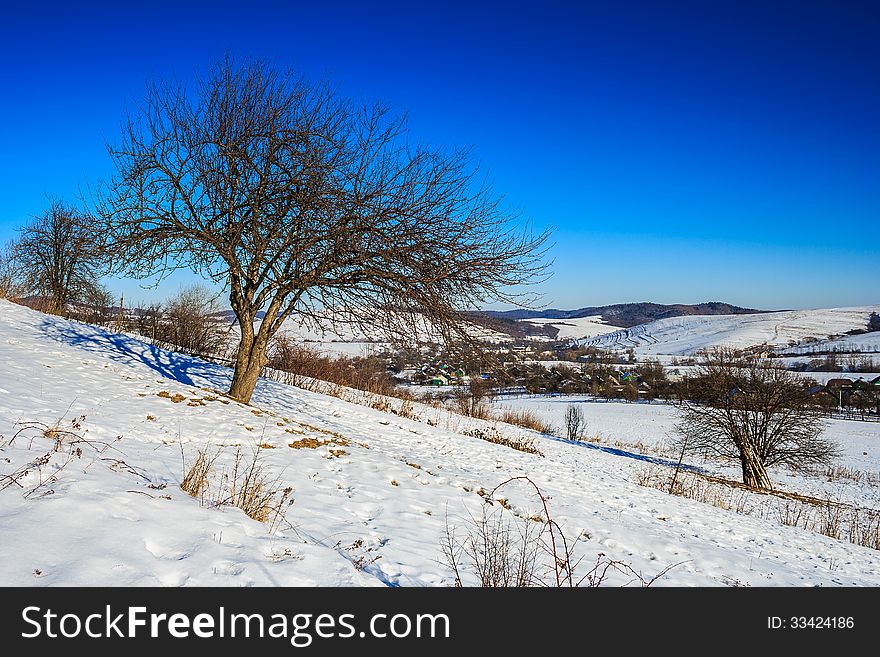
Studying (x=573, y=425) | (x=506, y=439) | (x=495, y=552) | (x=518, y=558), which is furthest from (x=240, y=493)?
(x=573, y=425)

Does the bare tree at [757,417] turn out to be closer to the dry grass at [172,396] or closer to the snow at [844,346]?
the dry grass at [172,396]

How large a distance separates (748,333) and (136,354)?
18693 cm

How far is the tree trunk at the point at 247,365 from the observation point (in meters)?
11.7

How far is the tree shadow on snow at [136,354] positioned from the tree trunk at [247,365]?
1945mm

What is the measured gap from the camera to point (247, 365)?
11.9 meters

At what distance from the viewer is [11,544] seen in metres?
2.79

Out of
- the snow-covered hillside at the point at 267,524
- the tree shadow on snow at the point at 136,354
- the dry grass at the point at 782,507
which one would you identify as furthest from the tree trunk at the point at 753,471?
the tree shadow on snow at the point at 136,354

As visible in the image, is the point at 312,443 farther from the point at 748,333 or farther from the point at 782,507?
the point at 748,333

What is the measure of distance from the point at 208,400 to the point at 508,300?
21.8 ft

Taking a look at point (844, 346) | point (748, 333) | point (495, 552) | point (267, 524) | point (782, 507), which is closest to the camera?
point (495, 552)

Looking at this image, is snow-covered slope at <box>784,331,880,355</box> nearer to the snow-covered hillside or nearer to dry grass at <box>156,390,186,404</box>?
the snow-covered hillside

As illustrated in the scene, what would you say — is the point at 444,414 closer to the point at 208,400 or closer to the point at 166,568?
the point at 208,400
